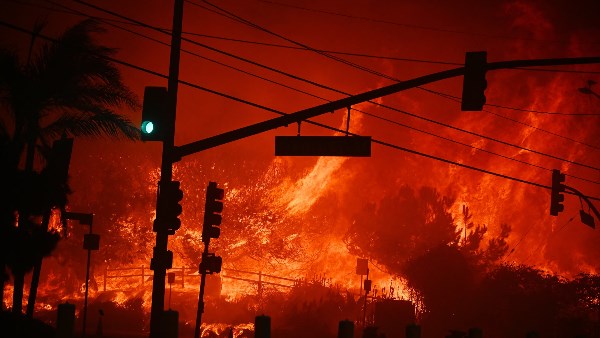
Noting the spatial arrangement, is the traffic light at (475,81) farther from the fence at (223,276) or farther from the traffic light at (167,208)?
the fence at (223,276)

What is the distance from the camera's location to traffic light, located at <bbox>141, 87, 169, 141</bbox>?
16922 millimetres

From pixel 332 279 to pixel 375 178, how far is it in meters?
12.2

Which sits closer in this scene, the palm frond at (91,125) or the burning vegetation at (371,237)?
the palm frond at (91,125)

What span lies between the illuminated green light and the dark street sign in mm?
2953

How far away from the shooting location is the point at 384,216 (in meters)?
56.3

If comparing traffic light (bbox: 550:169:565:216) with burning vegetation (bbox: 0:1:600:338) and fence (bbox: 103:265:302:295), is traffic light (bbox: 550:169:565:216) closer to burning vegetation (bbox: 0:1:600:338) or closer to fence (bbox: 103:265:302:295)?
burning vegetation (bbox: 0:1:600:338)

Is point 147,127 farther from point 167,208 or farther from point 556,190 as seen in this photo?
point 556,190

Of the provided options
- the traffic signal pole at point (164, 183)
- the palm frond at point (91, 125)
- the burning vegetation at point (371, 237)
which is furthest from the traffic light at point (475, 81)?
the burning vegetation at point (371, 237)

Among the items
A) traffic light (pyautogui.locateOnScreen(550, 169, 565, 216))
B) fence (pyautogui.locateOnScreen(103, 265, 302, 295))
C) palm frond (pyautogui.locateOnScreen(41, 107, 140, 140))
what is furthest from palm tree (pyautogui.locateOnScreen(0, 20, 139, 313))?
fence (pyautogui.locateOnScreen(103, 265, 302, 295))

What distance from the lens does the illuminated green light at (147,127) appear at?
1692 centimetres

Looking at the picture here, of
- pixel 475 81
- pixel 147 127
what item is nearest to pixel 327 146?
pixel 475 81

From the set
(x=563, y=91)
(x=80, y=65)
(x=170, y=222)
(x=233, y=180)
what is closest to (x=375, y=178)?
(x=233, y=180)

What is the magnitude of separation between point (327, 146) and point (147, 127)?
4.08 metres

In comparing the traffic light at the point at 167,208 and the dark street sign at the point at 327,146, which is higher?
the dark street sign at the point at 327,146
